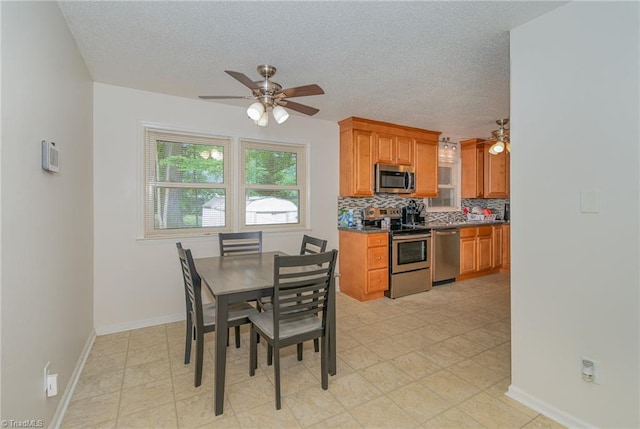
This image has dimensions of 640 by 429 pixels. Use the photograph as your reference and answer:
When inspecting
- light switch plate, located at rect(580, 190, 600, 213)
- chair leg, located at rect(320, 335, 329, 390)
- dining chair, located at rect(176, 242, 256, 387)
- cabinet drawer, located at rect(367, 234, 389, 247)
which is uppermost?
light switch plate, located at rect(580, 190, 600, 213)

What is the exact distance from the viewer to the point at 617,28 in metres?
1.56

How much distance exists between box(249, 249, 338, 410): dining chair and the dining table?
0.09m

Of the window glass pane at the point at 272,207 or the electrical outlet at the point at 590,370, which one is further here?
Result: the window glass pane at the point at 272,207

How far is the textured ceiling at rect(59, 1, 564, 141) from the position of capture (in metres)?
1.86

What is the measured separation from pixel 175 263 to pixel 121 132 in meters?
1.42

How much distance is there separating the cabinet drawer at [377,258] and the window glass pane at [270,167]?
1.35 meters

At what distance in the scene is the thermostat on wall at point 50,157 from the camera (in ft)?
5.30

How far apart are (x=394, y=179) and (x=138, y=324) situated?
3620 millimetres

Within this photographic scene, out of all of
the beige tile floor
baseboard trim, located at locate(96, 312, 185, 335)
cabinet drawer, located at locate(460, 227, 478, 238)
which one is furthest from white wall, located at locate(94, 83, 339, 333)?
cabinet drawer, located at locate(460, 227, 478, 238)

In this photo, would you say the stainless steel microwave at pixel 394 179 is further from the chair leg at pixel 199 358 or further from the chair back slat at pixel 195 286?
the chair leg at pixel 199 358

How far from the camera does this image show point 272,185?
13.0 feet

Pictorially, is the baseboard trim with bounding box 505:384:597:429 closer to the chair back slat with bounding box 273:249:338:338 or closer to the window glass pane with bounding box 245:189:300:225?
the chair back slat with bounding box 273:249:338:338

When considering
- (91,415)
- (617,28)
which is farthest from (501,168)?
(91,415)

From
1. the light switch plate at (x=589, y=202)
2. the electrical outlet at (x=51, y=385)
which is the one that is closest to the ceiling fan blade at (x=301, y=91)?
the light switch plate at (x=589, y=202)
